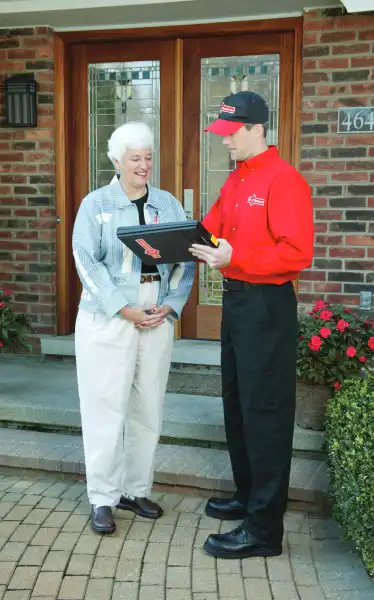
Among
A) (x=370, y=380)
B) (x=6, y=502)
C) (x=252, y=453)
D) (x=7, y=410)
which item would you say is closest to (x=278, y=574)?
(x=252, y=453)

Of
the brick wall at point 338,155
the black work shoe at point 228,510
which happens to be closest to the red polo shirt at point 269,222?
the black work shoe at point 228,510

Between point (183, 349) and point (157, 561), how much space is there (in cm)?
234

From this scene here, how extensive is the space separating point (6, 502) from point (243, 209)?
194 centimetres

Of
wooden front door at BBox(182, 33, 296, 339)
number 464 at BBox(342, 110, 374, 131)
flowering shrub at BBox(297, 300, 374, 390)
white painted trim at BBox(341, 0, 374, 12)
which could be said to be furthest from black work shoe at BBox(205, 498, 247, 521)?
white painted trim at BBox(341, 0, 374, 12)

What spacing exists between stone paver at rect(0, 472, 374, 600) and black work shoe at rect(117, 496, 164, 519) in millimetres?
37

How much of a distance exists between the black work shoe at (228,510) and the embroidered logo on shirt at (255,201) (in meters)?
1.46

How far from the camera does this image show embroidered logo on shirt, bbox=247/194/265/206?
9.31 feet

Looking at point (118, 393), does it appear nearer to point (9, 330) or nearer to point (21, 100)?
point (9, 330)

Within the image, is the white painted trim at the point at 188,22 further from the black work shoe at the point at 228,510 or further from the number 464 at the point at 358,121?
the black work shoe at the point at 228,510

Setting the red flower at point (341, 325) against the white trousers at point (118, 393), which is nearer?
the white trousers at point (118, 393)

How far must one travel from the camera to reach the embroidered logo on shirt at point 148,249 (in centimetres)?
286

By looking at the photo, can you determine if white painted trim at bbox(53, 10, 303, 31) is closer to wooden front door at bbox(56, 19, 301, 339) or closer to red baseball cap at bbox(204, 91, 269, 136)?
wooden front door at bbox(56, 19, 301, 339)

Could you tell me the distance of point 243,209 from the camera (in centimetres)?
290

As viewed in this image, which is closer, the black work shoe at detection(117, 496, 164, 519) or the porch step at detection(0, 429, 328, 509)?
the black work shoe at detection(117, 496, 164, 519)
